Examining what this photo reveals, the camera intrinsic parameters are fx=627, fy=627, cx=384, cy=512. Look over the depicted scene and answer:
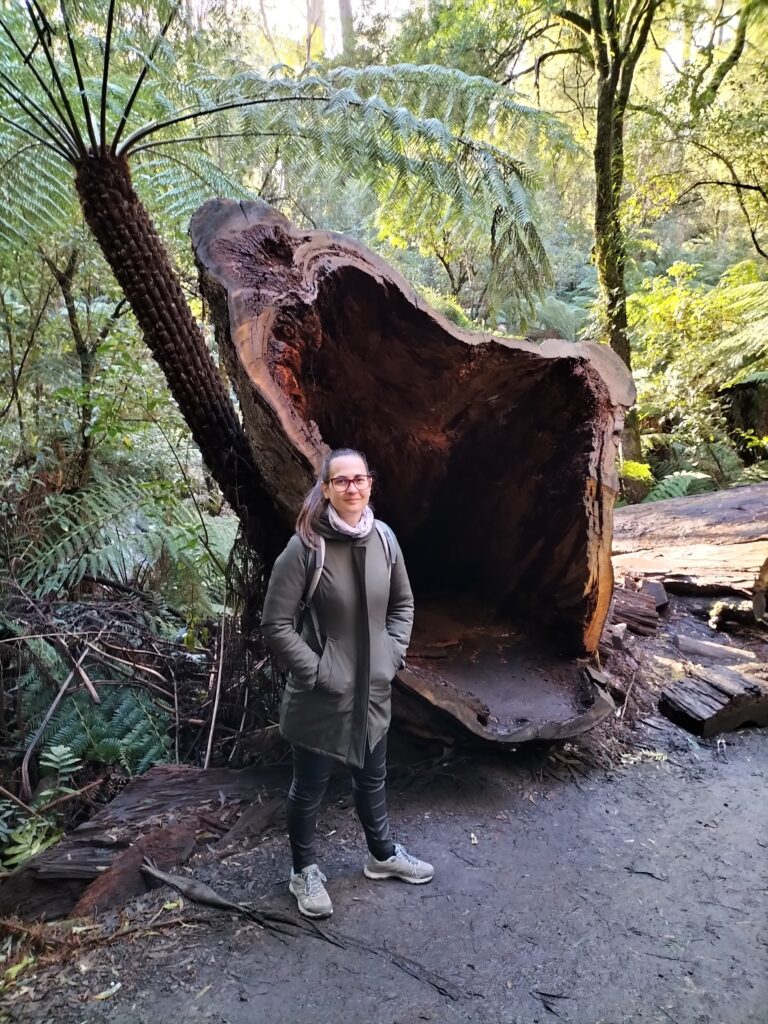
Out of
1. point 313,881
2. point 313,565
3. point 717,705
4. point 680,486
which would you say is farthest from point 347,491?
point 680,486

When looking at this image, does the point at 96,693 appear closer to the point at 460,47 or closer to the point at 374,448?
the point at 374,448

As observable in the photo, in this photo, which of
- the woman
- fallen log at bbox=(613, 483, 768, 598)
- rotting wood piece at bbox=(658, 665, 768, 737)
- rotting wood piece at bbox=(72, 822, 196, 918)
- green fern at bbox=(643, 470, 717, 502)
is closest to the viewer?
the woman

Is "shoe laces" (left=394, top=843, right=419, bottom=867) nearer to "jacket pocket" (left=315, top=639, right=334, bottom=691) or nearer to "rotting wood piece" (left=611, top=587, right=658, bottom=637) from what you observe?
"jacket pocket" (left=315, top=639, right=334, bottom=691)

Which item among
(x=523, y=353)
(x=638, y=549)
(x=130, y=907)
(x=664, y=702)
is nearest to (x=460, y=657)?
(x=664, y=702)

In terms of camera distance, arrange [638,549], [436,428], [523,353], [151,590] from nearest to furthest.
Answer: [523,353] < [436,428] < [151,590] < [638,549]

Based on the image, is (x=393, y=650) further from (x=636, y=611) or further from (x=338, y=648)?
(x=636, y=611)

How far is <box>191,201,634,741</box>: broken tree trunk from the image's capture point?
2.43m

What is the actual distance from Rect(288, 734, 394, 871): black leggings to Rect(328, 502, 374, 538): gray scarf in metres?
0.69

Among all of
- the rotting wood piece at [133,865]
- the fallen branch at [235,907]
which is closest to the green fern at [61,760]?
the rotting wood piece at [133,865]

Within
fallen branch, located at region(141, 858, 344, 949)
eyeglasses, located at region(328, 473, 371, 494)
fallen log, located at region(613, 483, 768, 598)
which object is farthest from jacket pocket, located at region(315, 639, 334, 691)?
fallen log, located at region(613, 483, 768, 598)

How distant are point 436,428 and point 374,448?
35cm

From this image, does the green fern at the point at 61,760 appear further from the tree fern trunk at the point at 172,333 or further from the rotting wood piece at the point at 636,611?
the rotting wood piece at the point at 636,611

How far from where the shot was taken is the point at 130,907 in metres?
2.07

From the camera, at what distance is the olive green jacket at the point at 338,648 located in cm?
189
